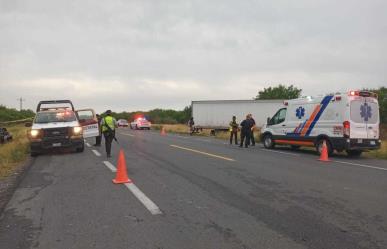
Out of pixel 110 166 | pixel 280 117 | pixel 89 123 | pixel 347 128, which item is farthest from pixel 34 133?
pixel 347 128

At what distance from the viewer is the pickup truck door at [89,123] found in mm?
21312

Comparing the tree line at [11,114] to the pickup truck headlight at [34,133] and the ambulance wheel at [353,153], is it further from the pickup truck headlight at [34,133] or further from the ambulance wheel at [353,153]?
the ambulance wheel at [353,153]

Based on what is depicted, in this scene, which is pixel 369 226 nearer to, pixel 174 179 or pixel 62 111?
pixel 174 179

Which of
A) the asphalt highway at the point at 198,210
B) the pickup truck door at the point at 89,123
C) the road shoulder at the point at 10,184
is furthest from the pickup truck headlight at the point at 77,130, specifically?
the asphalt highway at the point at 198,210

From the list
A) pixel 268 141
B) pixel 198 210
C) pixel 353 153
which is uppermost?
pixel 268 141

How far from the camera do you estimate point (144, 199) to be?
25.4 ft

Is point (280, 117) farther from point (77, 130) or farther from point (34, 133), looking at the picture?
point (34, 133)

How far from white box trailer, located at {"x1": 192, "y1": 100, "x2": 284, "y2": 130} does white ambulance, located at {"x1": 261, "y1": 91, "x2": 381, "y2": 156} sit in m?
19.5

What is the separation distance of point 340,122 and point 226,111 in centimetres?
2405

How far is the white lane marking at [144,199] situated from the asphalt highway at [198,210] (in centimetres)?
2

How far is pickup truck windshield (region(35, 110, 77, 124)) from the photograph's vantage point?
18.0 meters

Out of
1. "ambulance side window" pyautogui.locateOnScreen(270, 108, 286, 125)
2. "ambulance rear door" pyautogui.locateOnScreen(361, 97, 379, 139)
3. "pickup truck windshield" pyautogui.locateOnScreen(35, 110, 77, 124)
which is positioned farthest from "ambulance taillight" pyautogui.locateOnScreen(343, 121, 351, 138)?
"pickup truck windshield" pyautogui.locateOnScreen(35, 110, 77, 124)

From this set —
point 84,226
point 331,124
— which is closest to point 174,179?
Answer: point 84,226

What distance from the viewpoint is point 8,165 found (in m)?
13.8
